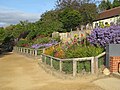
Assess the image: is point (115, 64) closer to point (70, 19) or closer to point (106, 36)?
point (106, 36)

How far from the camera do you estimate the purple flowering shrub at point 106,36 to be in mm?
12594

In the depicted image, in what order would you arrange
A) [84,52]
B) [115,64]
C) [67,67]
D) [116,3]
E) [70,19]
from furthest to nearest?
[116,3] → [70,19] → [84,52] → [67,67] → [115,64]

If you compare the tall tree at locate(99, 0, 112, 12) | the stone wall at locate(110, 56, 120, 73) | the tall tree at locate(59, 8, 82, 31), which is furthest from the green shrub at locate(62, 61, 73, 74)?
the tall tree at locate(99, 0, 112, 12)

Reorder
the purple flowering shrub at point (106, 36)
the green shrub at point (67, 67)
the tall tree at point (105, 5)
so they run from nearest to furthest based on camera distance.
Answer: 1. the green shrub at point (67, 67)
2. the purple flowering shrub at point (106, 36)
3. the tall tree at point (105, 5)

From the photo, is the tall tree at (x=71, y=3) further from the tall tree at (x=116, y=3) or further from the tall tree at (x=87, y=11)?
the tall tree at (x=116, y=3)

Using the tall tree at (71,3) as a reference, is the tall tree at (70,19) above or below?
below

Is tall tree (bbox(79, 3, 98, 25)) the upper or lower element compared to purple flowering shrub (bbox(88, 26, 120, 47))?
upper

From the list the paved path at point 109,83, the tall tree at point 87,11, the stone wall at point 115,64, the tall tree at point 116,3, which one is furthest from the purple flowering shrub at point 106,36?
the tall tree at point 116,3

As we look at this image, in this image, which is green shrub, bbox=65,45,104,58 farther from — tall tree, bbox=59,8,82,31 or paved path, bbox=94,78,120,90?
tall tree, bbox=59,8,82,31

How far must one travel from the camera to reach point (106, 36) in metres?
13.0

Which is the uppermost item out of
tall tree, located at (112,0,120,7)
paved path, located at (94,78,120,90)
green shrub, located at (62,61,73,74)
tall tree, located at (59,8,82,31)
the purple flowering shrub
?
tall tree, located at (112,0,120,7)

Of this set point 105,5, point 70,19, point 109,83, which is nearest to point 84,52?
point 109,83

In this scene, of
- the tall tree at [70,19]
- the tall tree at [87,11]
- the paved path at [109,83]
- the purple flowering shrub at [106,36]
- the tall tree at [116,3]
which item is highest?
the tall tree at [116,3]

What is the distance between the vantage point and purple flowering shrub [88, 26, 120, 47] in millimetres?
12594
